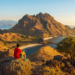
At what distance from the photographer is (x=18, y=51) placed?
7.34 m

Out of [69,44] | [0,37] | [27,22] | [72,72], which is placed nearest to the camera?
[72,72]

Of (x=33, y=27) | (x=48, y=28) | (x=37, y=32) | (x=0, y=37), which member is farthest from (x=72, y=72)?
(x=48, y=28)

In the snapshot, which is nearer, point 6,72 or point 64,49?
point 6,72


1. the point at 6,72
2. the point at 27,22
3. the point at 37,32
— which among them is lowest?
the point at 6,72

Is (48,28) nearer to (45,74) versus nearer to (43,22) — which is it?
(43,22)

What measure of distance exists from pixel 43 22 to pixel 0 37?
128746mm

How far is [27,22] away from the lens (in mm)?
168250

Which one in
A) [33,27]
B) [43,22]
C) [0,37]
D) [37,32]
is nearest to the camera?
[0,37]

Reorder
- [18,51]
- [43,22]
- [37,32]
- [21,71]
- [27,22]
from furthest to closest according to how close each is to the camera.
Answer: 1. [43,22]
2. [27,22]
3. [37,32]
4. [18,51]
5. [21,71]

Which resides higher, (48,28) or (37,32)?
(48,28)

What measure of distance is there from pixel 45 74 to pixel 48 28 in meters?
168

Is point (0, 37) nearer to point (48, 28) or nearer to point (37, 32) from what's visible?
point (37, 32)

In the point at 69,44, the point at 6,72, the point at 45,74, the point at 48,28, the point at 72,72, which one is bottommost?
the point at 72,72

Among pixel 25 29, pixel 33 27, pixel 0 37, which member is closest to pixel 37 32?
pixel 33 27
